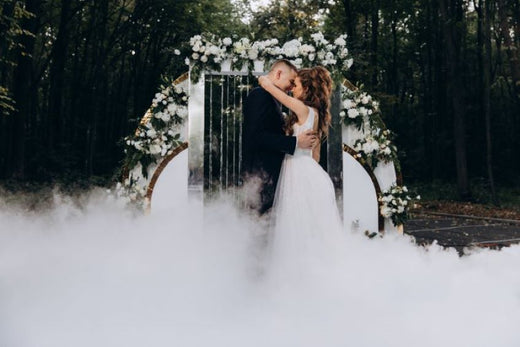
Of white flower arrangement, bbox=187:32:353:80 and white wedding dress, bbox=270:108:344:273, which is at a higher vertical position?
white flower arrangement, bbox=187:32:353:80

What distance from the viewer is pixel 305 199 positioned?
4785 millimetres

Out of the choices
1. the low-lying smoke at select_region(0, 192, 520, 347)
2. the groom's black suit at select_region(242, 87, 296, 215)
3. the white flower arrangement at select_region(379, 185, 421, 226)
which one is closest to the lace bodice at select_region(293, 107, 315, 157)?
the groom's black suit at select_region(242, 87, 296, 215)

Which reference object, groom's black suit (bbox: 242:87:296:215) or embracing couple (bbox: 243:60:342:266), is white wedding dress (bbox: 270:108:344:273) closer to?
embracing couple (bbox: 243:60:342:266)

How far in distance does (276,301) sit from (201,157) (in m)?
2.39

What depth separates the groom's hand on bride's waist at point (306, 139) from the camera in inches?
187

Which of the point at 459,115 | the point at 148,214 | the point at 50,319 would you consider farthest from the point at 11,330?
the point at 459,115

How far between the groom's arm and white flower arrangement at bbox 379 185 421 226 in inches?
107

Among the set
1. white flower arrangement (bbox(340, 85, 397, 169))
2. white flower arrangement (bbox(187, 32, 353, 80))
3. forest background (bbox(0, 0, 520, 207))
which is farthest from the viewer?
forest background (bbox(0, 0, 520, 207))

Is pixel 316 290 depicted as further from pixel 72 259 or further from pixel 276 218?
pixel 72 259

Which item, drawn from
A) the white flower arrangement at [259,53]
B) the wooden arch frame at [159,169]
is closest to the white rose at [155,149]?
the wooden arch frame at [159,169]

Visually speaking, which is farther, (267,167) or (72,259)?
(72,259)

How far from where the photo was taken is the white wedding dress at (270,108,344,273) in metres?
4.70

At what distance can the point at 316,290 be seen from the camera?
469cm

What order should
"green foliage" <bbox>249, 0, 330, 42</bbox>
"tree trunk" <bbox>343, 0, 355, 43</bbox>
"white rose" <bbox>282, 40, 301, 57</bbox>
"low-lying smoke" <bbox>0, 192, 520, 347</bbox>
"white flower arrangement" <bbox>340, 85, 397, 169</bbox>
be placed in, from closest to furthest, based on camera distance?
"low-lying smoke" <bbox>0, 192, 520, 347</bbox>
"white rose" <bbox>282, 40, 301, 57</bbox>
"white flower arrangement" <bbox>340, 85, 397, 169</bbox>
"green foliage" <bbox>249, 0, 330, 42</bbox>
"tree trunk" <bbox>343, 0, 355, 43</bbox>
